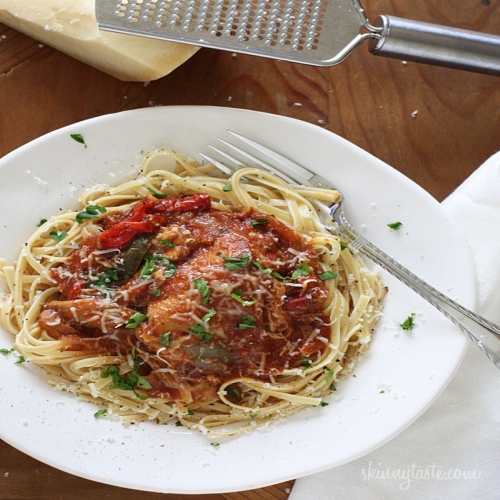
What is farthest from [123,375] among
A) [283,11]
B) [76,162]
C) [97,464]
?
[283,11]

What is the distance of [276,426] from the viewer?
351 centimetres

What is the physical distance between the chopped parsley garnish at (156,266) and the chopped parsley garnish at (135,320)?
213 mm

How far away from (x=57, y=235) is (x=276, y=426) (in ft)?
5.59

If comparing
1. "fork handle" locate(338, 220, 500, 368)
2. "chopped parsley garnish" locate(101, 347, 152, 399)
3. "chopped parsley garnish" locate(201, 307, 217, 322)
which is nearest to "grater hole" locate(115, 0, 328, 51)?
"fork handle" locate(338, 220, 500, 368)

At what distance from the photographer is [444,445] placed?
3836 millimetres

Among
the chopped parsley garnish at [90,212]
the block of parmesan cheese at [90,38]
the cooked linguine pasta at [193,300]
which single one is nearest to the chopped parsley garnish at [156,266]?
the cooked linguine pasta at [193,300]

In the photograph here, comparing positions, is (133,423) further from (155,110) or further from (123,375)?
(155,110)

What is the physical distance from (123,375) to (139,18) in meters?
2.09

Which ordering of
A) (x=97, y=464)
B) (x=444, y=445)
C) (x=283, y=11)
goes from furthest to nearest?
(x=444, y=445) → (x=283, y=11) → (x=97, y=464)

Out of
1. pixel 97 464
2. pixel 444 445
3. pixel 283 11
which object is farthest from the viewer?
pixel 444 445

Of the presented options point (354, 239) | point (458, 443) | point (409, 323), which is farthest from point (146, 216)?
point (458, 443)

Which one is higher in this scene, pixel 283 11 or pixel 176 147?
pixel 283 11

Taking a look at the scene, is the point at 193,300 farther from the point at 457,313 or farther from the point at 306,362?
the point at 457,313

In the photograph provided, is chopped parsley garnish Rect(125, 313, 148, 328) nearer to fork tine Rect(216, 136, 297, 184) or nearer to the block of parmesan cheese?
fork tine Rect(216, 136, 297, 184)
